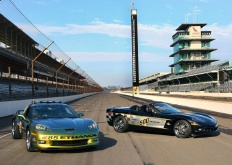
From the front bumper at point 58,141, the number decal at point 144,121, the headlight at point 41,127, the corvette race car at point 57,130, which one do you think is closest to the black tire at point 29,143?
the corvette race car at point 57,130

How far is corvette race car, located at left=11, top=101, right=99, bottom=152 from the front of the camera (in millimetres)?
7535

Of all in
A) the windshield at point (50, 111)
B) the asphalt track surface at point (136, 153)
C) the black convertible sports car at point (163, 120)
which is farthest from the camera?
the black convertible sports car at point (163, 120)

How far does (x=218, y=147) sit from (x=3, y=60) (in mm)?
25675

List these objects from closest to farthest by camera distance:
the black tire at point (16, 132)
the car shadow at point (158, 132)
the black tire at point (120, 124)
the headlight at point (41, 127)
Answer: the headlight at point (41, 127) → the black tire at point (16, 132) → the car shadow at point (158, 132) → the black tire at point (120, 124)

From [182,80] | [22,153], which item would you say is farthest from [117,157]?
[182,80]

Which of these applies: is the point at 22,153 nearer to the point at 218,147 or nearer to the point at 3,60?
the point at 218,147

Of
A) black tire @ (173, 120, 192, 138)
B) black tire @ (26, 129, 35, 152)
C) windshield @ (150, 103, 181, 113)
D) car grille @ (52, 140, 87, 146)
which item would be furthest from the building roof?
car grille @ (52, 140, 87, 146)

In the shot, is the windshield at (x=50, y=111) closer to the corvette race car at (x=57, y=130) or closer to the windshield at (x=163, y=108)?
the corvette race car at (x=57, y=130)

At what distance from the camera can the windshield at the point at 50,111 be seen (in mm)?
8734

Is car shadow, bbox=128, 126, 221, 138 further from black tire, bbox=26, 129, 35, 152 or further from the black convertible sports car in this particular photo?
black tire, bbox=26, 129, 35, 152

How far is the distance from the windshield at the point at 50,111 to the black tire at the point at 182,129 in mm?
3426

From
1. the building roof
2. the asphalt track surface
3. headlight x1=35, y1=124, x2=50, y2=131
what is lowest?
the asphalt track surface

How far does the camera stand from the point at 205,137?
10805mm

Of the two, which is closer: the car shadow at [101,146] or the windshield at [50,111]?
the car shadow at [101,146]
